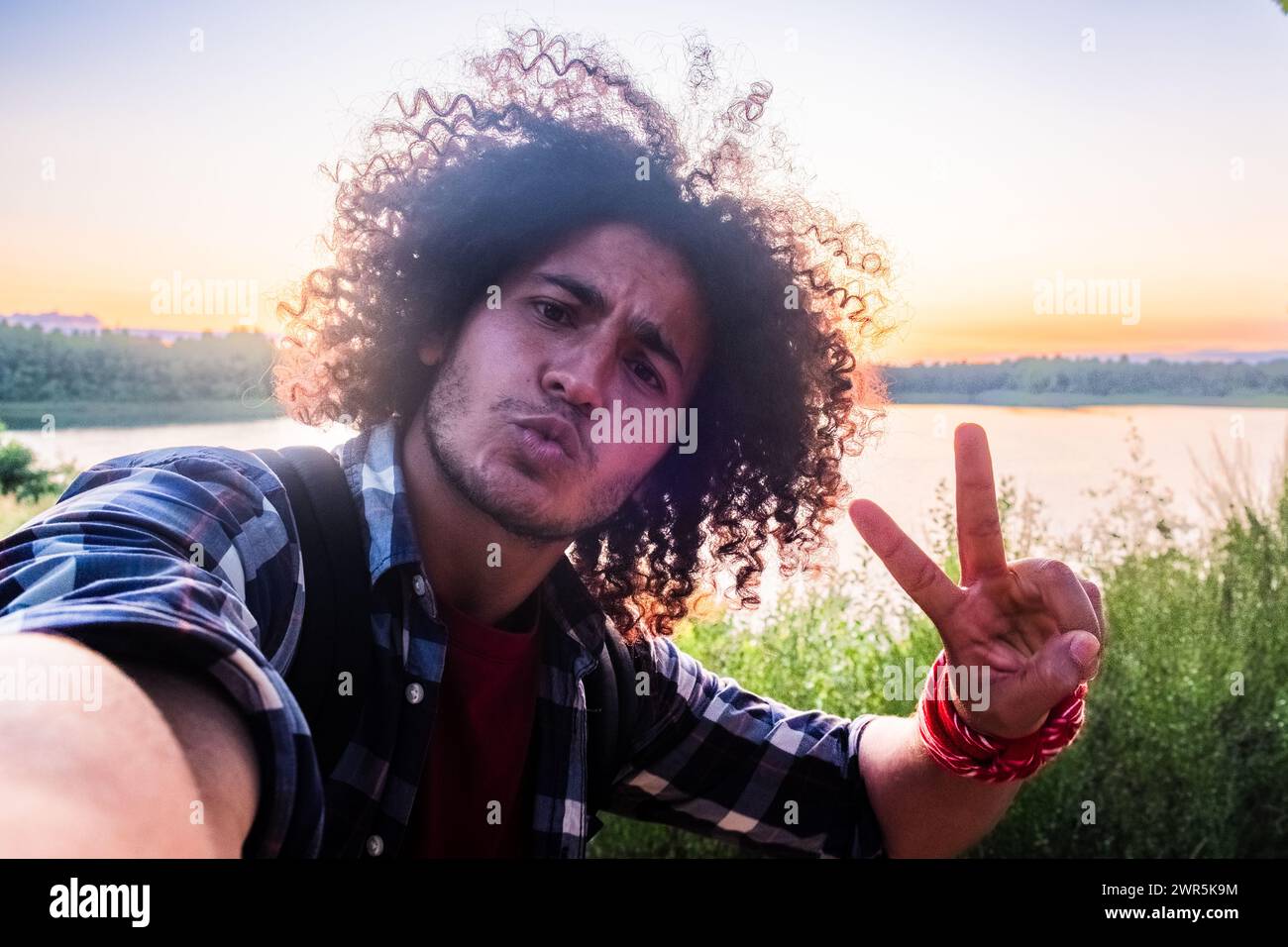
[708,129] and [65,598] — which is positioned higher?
[708,129]

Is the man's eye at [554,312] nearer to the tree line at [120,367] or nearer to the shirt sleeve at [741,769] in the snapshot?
the shirt sleeve at [741,769]

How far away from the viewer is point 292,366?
231 centimetres

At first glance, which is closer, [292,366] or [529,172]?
[529,172]

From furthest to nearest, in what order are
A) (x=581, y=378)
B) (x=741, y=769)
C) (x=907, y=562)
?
(x=741, y=769) → (x=581, y=378) → (x=907, y=562)

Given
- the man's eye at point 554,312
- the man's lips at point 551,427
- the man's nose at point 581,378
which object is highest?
the man's eye at point 554,312

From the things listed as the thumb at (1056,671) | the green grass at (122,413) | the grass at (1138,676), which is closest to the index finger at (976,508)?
the thumb at (1056,671)

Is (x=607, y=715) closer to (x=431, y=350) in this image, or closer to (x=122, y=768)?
(x=431, y=350)

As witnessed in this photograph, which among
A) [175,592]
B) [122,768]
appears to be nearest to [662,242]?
[175,592]

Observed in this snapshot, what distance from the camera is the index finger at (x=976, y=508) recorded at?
1562 millimetres

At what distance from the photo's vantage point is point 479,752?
1746 millimetres

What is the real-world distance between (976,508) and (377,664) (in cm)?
90
